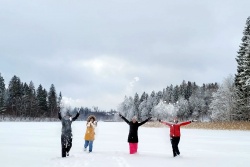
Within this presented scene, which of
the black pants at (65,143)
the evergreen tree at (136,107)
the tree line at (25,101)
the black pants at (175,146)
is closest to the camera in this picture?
the black pants at (65,143)

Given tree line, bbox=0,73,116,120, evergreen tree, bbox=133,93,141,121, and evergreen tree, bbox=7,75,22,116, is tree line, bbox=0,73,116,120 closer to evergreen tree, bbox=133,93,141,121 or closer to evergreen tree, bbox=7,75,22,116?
evergreen tree, bbox=7,75,22,116

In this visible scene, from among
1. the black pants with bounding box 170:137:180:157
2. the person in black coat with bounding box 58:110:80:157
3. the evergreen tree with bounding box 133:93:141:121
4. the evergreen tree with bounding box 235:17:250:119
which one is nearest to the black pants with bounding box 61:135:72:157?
the person in black coat with bounding box 58:110:80:157

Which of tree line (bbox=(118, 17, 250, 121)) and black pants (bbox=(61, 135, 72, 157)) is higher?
tree line (bbox=(118, 17, 250, 121))

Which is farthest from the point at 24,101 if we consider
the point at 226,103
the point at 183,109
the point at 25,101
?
the point at 226,103

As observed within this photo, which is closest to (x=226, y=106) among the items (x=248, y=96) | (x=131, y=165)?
(x=248, y=96)

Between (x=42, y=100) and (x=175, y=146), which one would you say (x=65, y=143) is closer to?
(x=175, y=146)

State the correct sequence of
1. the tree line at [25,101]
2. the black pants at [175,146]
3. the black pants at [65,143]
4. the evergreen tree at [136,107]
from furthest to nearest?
1. the evergreen tree at [136,107]
2. the tree line at [25,101]
3. the black pants at [175,146]
4. the black pants at [65,143]

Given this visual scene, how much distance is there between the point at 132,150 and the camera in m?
16.1

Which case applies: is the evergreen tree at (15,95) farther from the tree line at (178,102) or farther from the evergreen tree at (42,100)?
the tree line at (178,102)

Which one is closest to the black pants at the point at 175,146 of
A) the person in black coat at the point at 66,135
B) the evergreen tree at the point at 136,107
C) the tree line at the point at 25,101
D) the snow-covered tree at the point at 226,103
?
the person in black coat at the point at 66,135

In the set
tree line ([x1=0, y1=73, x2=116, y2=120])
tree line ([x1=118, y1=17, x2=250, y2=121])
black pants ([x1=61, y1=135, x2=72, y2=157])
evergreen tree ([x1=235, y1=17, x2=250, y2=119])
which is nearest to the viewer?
black pants ([x1=61, y1=135, x2=72, y2=157])

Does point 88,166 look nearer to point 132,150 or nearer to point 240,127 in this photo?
point 132,150

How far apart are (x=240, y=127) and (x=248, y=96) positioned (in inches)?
449

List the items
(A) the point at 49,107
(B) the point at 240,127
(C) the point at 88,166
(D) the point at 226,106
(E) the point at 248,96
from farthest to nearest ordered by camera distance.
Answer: (A) the point at 49,107 → (D) the point at 226,106 → (E) the point at 248,96 → (B) the point at 240,127 → (C) the point at 88,166
